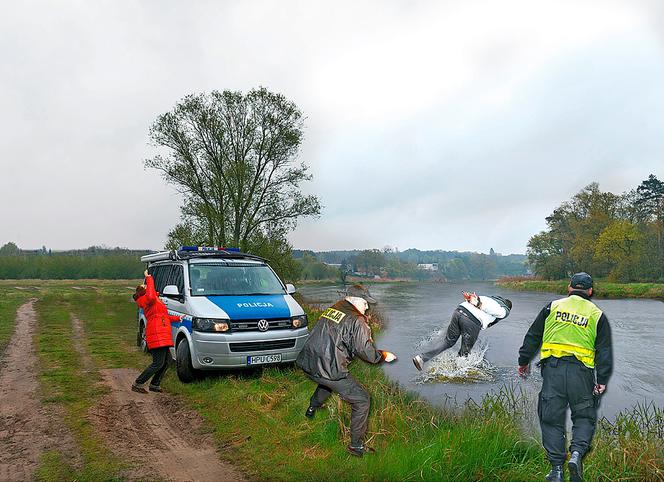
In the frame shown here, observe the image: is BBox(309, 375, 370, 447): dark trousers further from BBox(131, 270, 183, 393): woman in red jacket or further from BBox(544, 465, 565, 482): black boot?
BBox(131, 270, 183, 393): woman in red jacket

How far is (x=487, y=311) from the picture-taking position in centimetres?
1170

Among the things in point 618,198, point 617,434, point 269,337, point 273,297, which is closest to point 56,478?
point 269,337

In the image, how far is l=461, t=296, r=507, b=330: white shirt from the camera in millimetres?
11633

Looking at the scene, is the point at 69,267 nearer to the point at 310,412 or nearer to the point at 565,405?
the point at 310,412

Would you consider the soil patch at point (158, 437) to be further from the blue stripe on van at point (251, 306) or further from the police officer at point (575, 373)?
the police officer at point (575, 373)

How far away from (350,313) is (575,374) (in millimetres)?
2299

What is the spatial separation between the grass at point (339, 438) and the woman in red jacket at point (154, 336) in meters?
0.49

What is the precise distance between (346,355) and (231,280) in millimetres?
4668

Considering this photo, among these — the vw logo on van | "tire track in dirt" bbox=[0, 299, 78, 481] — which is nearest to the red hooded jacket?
the vw logo on van

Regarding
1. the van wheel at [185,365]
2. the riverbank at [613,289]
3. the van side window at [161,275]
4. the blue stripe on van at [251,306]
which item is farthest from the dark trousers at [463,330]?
the riverbank at [613,289]

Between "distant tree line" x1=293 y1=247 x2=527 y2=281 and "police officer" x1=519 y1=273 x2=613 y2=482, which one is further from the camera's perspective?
"distant tree line" x1=293 y1=247 x2=527 y2=281

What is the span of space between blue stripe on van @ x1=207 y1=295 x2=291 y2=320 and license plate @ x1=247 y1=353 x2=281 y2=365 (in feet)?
2.20

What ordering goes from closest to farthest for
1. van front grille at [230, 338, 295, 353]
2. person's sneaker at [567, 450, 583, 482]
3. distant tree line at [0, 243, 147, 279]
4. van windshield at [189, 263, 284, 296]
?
person's sneaker at [567, 450, 583, 482], van front grille at [230, 338, 295, 353], van windshield at [189, 263, 284, 296], distant tree line at [0, 243, 147, 279]

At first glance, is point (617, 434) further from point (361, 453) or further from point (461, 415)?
point (361, 453)
